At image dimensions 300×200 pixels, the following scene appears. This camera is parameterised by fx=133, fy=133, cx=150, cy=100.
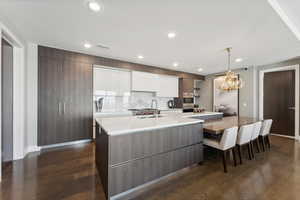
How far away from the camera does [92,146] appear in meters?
3.45

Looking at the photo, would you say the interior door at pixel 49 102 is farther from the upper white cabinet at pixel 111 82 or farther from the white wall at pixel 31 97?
the upper white cabinet at pixel 111 82

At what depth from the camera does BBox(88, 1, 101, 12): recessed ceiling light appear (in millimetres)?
1694

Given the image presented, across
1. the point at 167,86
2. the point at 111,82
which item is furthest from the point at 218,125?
the point at 111,82

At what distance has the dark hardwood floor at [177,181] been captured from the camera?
5.59 feet

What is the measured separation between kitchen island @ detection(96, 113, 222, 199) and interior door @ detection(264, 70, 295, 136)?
4.23 metres

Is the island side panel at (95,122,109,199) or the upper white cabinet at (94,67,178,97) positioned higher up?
the upper white cabinet at (94,67,178,97)

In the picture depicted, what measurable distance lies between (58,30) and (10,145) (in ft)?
7.87

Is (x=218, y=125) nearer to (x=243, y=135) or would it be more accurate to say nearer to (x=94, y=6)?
(x=243, y=135)

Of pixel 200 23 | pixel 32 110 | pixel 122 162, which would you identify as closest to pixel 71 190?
pixel 122 162

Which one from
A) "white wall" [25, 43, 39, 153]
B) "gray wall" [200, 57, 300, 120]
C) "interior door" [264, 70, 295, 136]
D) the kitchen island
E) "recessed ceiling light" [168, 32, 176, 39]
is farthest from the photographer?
"gray wall" [200, 57, 300, 120]

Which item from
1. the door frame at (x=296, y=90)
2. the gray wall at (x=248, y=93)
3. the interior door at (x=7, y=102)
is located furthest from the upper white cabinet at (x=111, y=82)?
the door frame at (x=296, y=90)

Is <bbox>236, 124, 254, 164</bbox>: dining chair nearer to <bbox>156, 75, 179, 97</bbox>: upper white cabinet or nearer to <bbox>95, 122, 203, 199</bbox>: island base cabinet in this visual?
<bbox>95, 122, 203, 199</bbox>: island base cabinet

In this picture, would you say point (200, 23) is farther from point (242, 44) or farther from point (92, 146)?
point (92, 146)

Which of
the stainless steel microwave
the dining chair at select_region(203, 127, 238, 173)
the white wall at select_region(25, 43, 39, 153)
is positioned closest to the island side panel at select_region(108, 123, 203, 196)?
the dining chair at select_region(203, 127, 238, 173)
